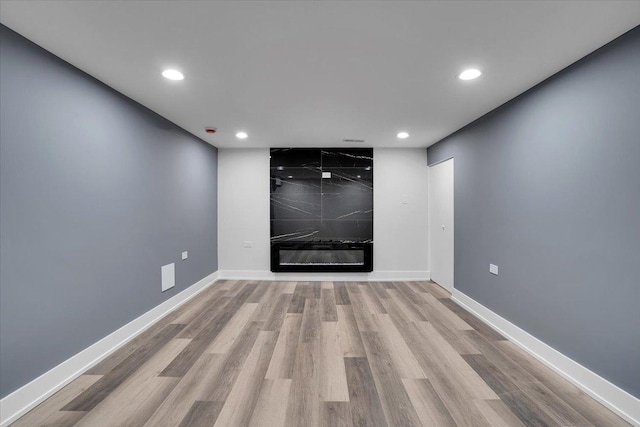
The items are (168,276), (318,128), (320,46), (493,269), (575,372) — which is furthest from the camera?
(318,128)

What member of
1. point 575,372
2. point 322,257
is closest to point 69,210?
point 322,257

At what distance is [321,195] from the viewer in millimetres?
4582

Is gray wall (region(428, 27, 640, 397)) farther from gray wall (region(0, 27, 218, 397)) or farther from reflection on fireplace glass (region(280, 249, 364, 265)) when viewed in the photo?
gray wall (region(0, 27, 218, 397))

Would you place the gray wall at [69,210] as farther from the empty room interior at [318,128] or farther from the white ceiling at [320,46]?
the white ceiling at [320,46]

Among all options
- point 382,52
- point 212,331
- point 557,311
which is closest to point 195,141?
point 212,331

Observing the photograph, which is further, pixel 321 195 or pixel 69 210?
pixel 321 195

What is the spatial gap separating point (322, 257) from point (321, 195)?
113 centimetres

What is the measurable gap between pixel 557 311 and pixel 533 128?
5.14ft

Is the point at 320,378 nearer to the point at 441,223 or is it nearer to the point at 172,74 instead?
the point at 172,74

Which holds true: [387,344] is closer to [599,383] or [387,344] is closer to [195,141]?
[599,383]

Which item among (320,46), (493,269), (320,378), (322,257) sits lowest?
(320,378)

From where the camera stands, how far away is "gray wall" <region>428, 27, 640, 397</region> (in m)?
1.55

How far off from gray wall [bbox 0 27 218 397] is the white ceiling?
26 centimetres

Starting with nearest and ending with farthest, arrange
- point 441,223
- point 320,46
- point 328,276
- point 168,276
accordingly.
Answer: point 320,46 → point 168,276 → point 441,223 → point 328,276
